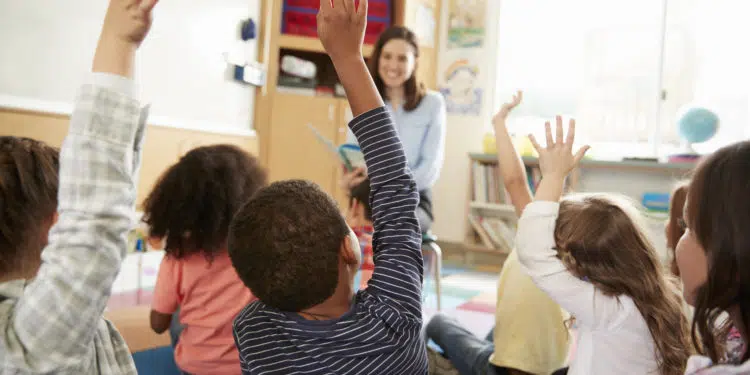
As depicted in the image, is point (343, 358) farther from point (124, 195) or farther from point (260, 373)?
point (124, 195)

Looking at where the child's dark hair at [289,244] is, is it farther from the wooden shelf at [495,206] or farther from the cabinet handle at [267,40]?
the wooden shelf at [495,206]

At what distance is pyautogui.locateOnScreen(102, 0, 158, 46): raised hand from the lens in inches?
20.1

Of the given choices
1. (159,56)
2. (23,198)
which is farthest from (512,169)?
(159,56)

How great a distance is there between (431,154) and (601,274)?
1.51m

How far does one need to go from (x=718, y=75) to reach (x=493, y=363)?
10.3 feet

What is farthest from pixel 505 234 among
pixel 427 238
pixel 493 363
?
pixel 493 363

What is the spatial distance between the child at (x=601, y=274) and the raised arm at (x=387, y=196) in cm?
27

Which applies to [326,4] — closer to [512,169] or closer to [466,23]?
[512,169]

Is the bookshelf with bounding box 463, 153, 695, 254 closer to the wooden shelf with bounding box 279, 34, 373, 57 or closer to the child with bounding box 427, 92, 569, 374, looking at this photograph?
the wooden shelf with bounding box 279, 34, 373, 57

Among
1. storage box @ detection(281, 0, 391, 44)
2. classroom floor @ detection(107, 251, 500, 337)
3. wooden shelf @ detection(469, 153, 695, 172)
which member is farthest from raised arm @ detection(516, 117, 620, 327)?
storage box @ detection(281, 0, 391, 44)

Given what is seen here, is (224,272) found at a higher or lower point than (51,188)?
lower

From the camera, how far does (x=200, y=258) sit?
129 cm

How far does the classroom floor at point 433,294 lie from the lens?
8.36 ft

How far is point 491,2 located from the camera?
4.45m
